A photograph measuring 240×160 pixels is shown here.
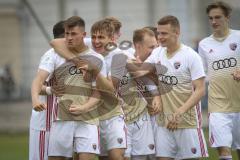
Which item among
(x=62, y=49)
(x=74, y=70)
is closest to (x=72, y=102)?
(x=74, y=70)

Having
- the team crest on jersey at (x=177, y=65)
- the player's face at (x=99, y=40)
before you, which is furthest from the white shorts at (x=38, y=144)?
the team crest on jersey at (x=177, y=65)

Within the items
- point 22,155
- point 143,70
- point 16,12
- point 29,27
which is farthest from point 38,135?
point 16,12

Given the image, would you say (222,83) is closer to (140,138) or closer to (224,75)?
(224,75)

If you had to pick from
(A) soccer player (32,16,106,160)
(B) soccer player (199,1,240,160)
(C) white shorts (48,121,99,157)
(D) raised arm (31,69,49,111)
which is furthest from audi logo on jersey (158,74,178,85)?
(D) raised arm (31,69,49,111)

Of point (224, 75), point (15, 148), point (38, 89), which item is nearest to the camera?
point (38, 89)

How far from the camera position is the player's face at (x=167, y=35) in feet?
29.0

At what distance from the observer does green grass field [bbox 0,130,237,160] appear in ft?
45.7

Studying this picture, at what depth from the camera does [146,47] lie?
380 inches

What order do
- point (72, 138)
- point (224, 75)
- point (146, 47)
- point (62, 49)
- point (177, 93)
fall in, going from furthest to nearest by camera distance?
1. point (146, 47)
2. point (224, 75)
3. point (177, 93)
4. point (62, 49)
5. point (72, 138)

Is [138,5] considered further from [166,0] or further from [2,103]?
[2,103]

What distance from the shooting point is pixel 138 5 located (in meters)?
19.9

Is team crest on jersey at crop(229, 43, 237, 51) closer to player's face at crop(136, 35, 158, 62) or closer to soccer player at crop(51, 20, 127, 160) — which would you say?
player's face at crop(136, 35, 158, 62)

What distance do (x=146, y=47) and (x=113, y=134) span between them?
55.7 inches

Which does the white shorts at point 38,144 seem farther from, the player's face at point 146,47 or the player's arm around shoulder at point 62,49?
the player's face at point 146,47
